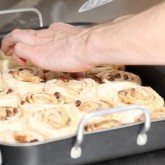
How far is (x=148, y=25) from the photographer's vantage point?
0.81 m

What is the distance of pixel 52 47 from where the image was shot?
99 centimetres

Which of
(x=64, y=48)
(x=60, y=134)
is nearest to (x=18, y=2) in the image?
(x=64, y=48)

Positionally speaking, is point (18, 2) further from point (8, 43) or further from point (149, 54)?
point (149, 54)

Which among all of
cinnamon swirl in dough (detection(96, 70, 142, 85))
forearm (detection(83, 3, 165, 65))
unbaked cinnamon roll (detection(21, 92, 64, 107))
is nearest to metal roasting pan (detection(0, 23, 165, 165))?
forearm (detection(83, 3, 165, 65))

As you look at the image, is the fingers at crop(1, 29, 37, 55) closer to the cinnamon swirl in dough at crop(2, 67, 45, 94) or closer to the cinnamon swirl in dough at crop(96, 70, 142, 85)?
the cinnamon swirl in dough at crop(2, 67, 45, 94)

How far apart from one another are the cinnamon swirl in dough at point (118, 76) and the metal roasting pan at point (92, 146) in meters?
0.32

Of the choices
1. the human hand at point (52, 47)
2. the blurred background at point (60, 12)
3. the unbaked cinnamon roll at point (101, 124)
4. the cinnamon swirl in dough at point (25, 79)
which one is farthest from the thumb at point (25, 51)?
the blurred background at point (60, 12)

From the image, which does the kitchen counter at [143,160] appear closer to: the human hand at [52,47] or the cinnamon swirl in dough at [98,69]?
the human hand at [52,47]

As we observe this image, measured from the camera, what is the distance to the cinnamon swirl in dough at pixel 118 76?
1.17 m

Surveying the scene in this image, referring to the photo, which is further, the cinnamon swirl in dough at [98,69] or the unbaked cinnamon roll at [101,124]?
the cinnamon swirl in dough at [98,69]

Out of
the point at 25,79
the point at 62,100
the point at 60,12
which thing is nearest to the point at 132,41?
the point at 62,100

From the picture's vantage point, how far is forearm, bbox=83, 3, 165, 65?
0.80m

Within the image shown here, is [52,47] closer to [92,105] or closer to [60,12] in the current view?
[92,105]

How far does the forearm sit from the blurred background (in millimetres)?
740
